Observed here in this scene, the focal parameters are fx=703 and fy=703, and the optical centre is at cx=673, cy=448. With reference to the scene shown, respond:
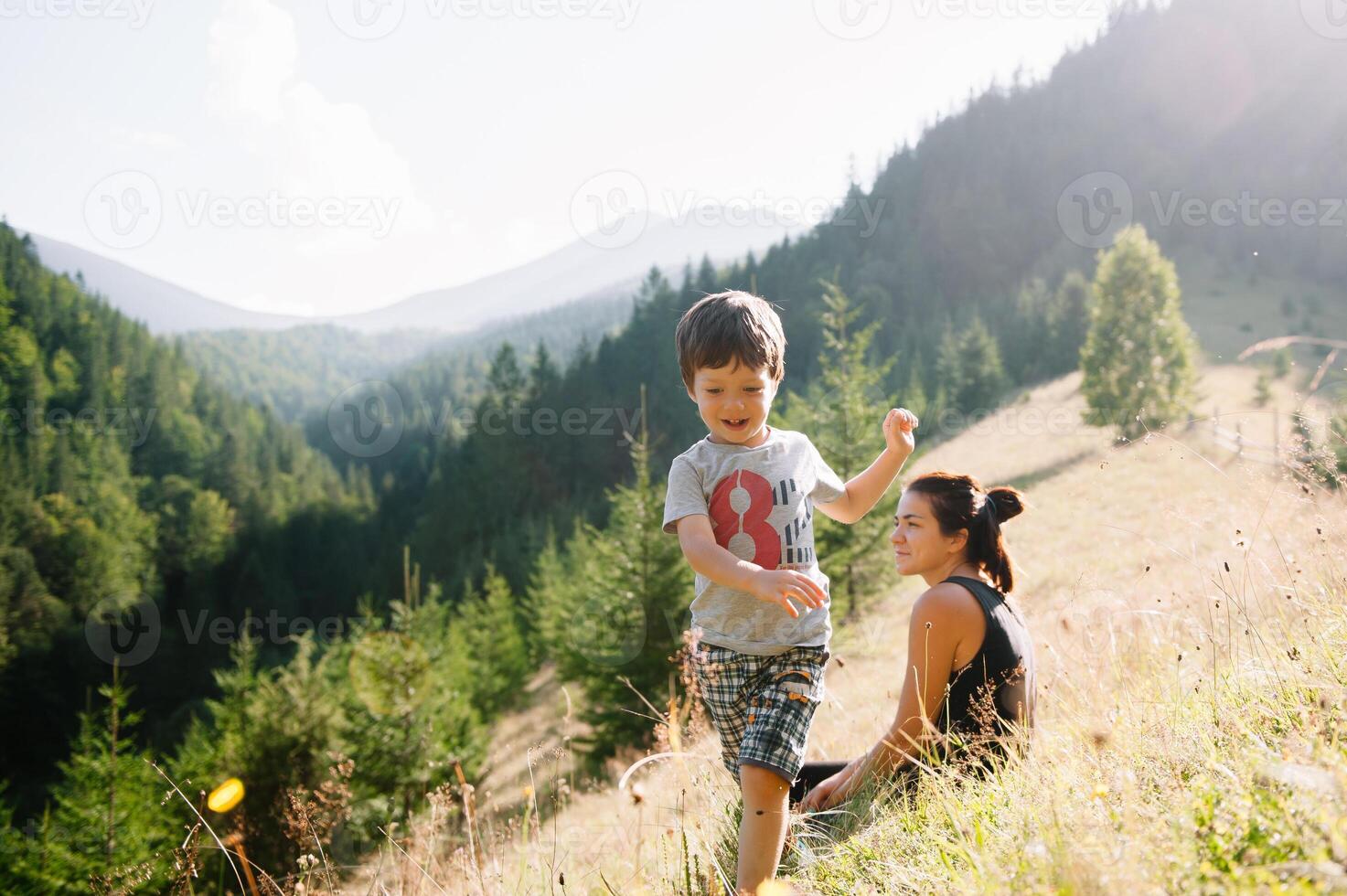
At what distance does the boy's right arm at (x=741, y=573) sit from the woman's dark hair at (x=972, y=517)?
36.5 inches

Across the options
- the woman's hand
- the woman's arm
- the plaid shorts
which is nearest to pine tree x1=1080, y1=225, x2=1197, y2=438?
the woman's arm

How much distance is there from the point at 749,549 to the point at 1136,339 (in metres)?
26.5

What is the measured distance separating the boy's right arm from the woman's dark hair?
0.93 meters

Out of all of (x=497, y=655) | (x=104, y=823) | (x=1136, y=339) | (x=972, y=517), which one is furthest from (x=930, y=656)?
(x=497, y=655)

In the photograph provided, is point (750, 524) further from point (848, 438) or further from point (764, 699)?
point (848, 438)

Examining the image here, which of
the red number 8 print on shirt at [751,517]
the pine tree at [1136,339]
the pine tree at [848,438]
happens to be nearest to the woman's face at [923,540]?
the red number 8 print on shirt at [751,517]

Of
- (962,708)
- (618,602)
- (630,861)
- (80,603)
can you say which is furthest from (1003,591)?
(80,603)

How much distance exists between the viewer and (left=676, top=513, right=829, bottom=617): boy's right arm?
1.91 m

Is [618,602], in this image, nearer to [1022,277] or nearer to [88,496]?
[88,496]

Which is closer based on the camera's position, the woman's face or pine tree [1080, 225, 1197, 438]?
the woman's face

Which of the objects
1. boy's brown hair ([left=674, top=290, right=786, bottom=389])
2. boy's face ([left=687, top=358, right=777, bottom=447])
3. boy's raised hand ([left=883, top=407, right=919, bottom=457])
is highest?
boy's brown hair ([left=674, top=290, right=786, bottom=389])

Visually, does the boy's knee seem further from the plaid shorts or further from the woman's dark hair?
the woman's dark hair

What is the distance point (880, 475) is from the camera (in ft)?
8.80

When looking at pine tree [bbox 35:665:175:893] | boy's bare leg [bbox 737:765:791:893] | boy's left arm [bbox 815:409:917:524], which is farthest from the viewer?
pine tree [bbox 35:665:175:893]
